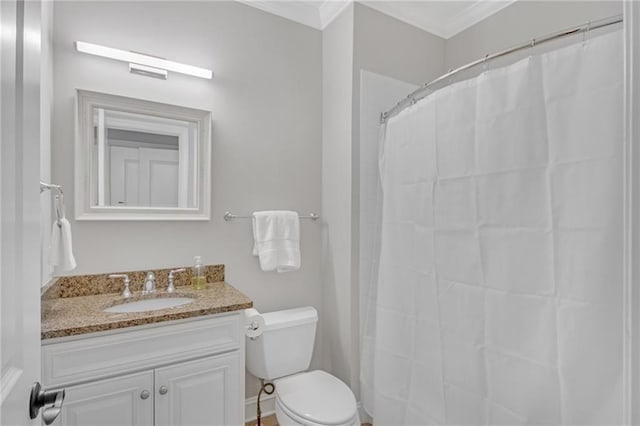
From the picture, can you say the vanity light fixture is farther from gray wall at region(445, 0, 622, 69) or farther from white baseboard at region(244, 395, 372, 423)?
white baseboard at region(244, 395, 372, 423)

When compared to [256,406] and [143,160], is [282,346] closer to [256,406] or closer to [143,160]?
[256,406]

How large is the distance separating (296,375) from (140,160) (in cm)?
145

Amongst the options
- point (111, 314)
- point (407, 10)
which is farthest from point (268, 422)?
point (407, 10)

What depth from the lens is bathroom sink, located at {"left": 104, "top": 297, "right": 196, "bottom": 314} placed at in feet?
4.95

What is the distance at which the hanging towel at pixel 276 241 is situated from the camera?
6.15ft

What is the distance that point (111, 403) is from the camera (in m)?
1.22

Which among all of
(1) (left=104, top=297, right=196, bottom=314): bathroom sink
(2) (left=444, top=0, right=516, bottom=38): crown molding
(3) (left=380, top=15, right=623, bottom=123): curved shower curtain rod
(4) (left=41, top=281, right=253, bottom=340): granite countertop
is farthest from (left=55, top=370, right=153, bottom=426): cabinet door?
(2) (left=444, top=0, right=516, bottom=38): crown molding

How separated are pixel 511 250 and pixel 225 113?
1606 mm

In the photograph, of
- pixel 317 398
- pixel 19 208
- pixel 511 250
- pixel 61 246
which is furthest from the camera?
pixel 317 398

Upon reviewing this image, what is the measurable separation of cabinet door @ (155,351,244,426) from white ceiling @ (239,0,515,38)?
6.62 feet

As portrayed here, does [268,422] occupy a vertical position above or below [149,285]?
below

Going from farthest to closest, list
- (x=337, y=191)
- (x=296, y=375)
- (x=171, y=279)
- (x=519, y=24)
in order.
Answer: (x=337, y=191)
(x=519, y=24)
(x=296, y=375)
(x=171, y=279)

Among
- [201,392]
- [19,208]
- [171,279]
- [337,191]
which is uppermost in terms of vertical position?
[337,191]

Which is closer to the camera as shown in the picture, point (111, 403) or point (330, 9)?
point (111, 403)
